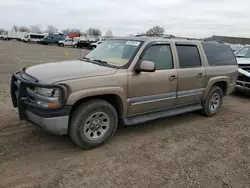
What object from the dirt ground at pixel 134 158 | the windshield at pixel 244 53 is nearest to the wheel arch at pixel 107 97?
the dirt ground at pixel 134 158

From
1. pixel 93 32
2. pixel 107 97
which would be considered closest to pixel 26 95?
pixel 107 97

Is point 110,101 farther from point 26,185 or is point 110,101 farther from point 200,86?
point 200,86

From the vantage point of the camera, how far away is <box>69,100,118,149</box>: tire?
363 centimetres

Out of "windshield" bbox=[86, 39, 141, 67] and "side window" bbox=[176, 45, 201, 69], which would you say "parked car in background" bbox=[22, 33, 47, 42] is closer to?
"windshield" bbox=[86, 39, 141, 67]

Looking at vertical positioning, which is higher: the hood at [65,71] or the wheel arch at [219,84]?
the hood at [65,71]

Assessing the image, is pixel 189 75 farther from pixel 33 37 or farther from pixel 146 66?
pixel 33 37

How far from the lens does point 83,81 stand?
3.54 m

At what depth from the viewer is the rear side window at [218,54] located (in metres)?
5.53

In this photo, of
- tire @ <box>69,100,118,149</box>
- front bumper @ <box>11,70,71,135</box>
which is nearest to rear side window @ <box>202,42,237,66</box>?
tire @ <box>69,100,118,149</box>

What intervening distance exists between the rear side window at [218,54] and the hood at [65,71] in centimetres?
266

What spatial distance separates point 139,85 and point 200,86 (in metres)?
1.80

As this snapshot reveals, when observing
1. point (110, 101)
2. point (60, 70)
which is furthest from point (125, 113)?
point (60, 70)

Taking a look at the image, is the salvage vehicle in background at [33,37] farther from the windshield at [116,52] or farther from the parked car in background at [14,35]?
the windshield at [116,52]

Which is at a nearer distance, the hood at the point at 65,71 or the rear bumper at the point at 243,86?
the hood at the point at 65,71
